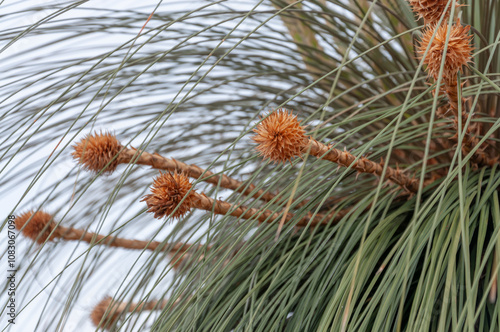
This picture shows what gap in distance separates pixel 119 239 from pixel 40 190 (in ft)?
0.47

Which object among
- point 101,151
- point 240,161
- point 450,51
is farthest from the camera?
point 240,161

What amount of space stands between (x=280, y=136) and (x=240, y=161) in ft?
0.91

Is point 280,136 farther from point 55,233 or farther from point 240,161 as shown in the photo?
point 55,233

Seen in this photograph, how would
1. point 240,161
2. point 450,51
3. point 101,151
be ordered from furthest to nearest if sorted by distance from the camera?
point 240,161
point 101,151
point 450,51

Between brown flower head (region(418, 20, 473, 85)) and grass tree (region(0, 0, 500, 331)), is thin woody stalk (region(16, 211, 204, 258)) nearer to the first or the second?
grass tree (region(0, 0, 500, 331))

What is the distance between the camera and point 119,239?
64cm

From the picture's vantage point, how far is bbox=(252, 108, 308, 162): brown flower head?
34 centimetres

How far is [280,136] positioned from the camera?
0.34 m

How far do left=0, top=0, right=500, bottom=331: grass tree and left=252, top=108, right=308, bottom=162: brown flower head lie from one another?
16 millimetres

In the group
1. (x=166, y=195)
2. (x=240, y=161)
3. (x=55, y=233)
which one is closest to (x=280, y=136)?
(x=166, y=195)

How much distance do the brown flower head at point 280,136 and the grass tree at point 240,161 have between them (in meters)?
0.02

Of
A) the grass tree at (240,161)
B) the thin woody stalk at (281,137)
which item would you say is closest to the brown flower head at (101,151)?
the grass tree at (240,161)

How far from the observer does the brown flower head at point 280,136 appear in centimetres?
34

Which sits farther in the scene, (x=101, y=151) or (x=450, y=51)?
(x=101, y=151)
